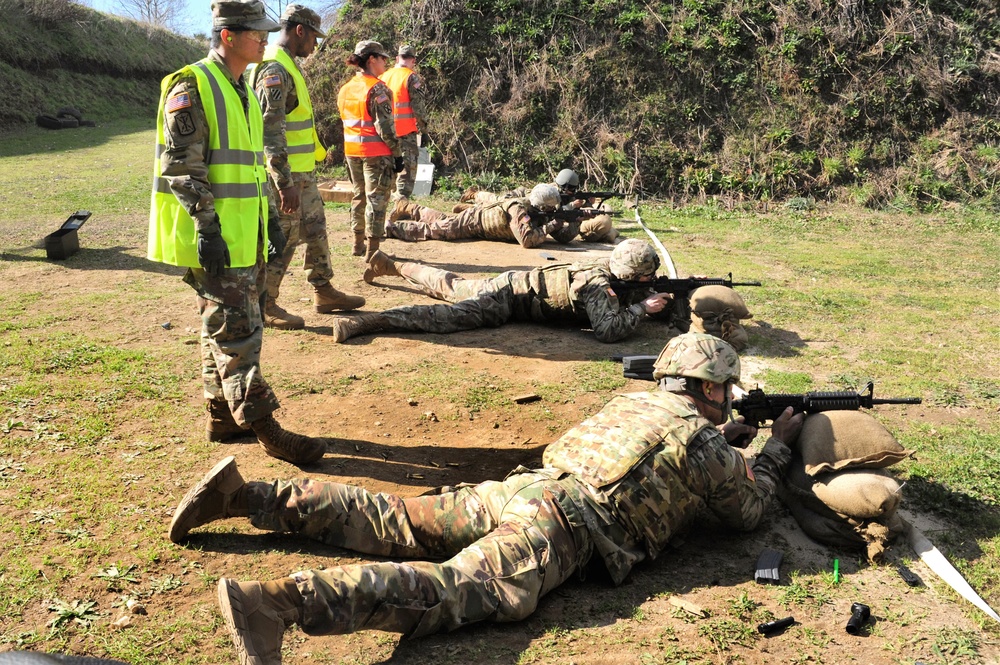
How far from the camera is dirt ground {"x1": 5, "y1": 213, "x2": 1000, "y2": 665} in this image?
3404 millimetres

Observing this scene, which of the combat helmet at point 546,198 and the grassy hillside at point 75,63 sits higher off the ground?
the grassy hillside at point 75,63

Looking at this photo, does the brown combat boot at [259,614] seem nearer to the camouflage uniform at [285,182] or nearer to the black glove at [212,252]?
the black glove at [212,252]

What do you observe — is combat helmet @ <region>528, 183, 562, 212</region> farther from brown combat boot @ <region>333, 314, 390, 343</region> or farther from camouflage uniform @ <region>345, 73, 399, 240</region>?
brown combat boot @ <region>333, 314, 390, 343</region>

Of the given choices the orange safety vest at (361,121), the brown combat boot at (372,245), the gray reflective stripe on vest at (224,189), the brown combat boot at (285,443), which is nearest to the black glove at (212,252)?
the gray reflective stripe on vest at (224,189)

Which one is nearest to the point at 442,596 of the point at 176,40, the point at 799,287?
the point at 799,287

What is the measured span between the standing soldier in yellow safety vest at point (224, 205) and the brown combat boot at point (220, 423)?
0.17 metres

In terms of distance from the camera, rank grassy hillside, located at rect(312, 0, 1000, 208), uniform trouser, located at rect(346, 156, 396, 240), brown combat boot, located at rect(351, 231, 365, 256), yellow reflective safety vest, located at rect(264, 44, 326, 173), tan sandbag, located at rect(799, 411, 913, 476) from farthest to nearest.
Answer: grassy hillside, located at rect(312, 0, 1000, 208) → brown combat boot, located at rect(351, 231, 365, 256) → uniform trouser, located at rect(346, 156, 396, 240) → yellow reflective safety vest, located at rect(264, 44, 326, 173) → tan sandbag, located at rect(799, 411, 913, 476)

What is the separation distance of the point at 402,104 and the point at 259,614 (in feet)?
27.4

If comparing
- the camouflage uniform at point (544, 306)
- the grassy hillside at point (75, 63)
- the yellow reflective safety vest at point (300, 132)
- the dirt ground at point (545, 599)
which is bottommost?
the dirt ground at point (545, 599)

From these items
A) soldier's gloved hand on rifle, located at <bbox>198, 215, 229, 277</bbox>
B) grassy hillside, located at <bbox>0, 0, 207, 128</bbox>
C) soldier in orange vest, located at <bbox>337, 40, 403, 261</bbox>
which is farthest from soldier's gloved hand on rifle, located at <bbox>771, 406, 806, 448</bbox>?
grassy hillside, located at <bbox>0, 0, 207, 128</bbox>

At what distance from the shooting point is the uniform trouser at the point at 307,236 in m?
6.72

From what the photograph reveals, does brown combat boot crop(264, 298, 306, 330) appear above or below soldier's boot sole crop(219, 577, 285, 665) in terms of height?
above

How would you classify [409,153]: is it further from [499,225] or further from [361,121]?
[361,121]

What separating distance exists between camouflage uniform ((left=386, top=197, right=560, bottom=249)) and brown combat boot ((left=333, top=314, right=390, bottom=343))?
3982 millimetres
